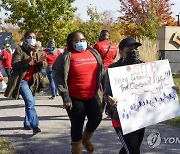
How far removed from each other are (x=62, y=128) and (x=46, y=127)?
337 mm

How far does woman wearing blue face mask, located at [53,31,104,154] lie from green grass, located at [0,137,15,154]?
1.08 meters

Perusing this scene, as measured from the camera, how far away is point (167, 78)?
4.15 meters

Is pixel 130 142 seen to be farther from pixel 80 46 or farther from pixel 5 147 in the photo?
pixel 5 147

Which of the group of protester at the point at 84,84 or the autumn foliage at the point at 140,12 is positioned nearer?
the group of protester at the point at 84,84

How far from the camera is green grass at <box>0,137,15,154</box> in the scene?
16.7ft

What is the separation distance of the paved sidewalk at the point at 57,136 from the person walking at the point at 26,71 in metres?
0.34

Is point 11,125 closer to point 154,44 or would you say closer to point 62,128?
point 62,128

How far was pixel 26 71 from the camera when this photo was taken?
5910 mm

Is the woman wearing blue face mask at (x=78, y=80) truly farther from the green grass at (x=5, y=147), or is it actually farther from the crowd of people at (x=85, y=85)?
the green grass at (x=5, y=147)

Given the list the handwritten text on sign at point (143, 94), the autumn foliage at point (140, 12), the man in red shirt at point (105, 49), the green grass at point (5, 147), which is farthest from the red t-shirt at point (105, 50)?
the autumn foliage at point (140, 12)

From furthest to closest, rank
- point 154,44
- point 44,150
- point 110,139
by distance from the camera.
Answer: point 154,44
point 110,139
point 44,150

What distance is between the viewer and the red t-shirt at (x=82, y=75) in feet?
14.8

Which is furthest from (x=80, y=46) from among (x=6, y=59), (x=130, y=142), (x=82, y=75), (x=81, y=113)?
(x=6, y=59)

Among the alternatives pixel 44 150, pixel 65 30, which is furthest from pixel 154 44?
pixel 44 150
